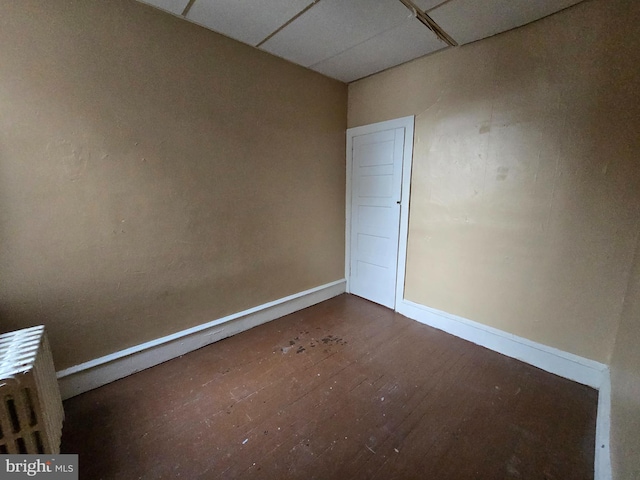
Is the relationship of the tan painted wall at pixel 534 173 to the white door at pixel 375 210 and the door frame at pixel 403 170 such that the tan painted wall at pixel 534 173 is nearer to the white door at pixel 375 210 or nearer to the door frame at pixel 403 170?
the door frame at pixel 403 170

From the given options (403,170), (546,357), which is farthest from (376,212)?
(546,357)

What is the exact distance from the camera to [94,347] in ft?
5.56

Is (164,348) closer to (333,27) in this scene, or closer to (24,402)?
(24,402)

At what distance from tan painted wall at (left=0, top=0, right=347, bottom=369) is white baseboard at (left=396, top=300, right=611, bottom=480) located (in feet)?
5.43

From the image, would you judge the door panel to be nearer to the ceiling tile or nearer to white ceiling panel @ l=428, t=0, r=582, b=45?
white ceiling panel @ l=428, t=0, r=582, b=45

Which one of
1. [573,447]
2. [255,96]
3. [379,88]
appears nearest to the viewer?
[573,447]

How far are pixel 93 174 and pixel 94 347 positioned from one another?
1.11 metres

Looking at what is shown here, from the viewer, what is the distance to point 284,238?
8.52ft

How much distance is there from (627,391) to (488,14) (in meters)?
2.20

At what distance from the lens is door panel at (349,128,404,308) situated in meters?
2.62

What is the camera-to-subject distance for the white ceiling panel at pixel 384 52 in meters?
1.91

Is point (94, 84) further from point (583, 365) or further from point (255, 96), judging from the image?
point (583, 365)

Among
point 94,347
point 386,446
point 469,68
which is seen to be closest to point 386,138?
point 469,68

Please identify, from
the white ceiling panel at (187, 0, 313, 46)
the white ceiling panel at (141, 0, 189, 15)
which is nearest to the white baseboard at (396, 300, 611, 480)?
the white ceiling panel at (187, 0, 313, 46)
